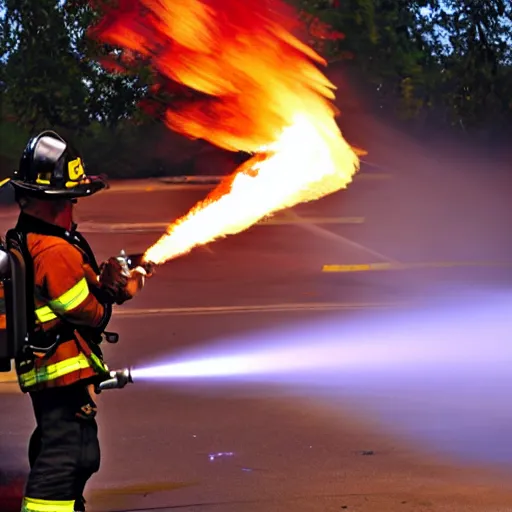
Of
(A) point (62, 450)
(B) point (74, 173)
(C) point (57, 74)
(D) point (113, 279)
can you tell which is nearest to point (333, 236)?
(C) point (57, 74)

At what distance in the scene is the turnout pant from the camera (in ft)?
19.9

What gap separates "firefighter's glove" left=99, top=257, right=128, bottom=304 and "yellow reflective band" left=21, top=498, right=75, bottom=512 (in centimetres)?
94

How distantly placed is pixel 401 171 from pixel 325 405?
2658cm

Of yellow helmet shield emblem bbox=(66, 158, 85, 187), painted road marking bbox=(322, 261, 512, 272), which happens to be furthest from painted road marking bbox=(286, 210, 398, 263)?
yellow helmet shield emblem bbox=(66, 158, 85, 187)

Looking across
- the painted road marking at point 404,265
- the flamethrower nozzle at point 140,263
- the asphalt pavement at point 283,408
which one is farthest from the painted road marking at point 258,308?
the flamethrower nozzle at point 140,263

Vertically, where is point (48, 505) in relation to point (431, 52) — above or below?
below

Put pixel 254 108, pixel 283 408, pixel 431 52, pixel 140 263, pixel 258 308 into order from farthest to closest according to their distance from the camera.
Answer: pixel 431 52, pixel 258 308, pixel 283 408, pixel 254 108, pixel 140 263

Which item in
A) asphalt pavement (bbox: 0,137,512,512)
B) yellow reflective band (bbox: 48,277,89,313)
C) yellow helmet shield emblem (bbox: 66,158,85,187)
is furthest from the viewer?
asphalt pavement (bbox: 0,137,512,512)

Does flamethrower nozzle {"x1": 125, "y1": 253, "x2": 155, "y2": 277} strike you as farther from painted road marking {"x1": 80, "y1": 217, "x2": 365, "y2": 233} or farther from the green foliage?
painted road marking {"x1": 80, "y1": 217, "x2": 365, "y2": 233}

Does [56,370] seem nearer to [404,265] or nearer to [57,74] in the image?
[404,265]

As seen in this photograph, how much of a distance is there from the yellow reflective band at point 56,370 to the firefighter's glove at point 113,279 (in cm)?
31

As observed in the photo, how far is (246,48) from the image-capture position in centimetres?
870

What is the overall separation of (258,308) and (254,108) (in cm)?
603

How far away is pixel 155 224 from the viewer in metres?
25.0
